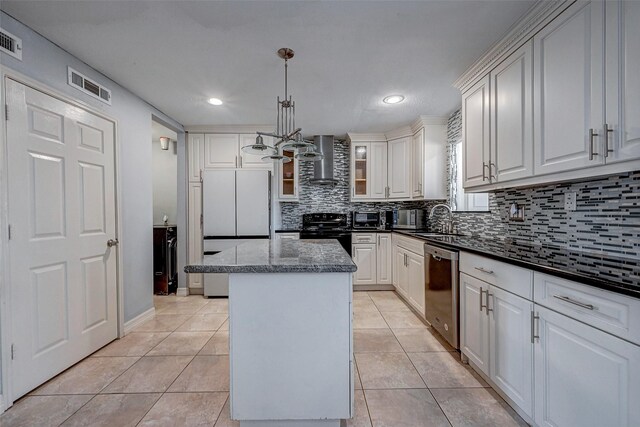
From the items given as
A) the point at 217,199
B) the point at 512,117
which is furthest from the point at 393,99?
the point at 217,199

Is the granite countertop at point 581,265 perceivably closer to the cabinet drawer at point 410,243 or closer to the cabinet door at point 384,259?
the cabinet drawer at point 410,243

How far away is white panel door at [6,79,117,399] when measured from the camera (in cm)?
168

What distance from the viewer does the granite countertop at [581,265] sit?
99 centimetres

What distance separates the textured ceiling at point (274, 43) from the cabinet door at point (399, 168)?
1.04 meters

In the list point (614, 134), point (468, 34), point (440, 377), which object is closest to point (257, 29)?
point (468, 34)

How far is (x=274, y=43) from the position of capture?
6.27ft

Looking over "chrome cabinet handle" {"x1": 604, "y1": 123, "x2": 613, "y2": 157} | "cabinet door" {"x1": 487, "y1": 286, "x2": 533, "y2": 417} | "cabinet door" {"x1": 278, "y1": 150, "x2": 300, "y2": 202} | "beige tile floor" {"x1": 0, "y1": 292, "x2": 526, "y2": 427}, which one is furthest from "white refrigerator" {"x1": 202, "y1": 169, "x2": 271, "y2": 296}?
"chrome cabinet handle" {"x1": 604, "y1": 123, "x2": 613, "y2": 157}

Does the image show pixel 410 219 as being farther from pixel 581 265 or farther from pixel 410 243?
pixel 581 265

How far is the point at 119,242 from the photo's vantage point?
8.13 feet

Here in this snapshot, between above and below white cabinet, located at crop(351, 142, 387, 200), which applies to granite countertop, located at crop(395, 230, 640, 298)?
below

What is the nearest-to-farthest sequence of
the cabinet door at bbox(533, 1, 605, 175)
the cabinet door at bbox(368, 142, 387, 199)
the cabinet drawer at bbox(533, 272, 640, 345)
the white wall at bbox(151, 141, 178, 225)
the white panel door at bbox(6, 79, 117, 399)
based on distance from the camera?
the cabinet drawer at bbox(533, 272, 640, 345), the cabinet door at bbox(533, 1, 605, 175), the white panel door at bbox(6, 79, 117, 399), the cabinet door at bbox(368, 142, 387, 199), the white wall at bbox(151, 141, 178, 225)

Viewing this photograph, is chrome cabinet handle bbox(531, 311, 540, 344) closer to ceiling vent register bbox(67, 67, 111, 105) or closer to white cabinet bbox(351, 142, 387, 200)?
white cabinet bbox(351, 142, 387, 200)

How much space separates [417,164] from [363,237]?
1.24 meters

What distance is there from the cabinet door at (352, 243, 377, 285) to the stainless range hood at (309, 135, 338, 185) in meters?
1.17
